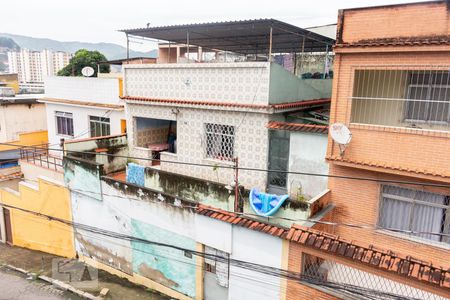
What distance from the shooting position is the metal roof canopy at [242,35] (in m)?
11.9

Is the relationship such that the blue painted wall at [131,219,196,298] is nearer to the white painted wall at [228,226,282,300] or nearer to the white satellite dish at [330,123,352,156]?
the white painted wall at [228,226,282,300]

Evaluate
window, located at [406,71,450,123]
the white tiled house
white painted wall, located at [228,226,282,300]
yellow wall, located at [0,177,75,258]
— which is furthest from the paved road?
→ window, located at [406,71,450,123]

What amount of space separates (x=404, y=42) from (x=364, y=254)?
4868 millimetres

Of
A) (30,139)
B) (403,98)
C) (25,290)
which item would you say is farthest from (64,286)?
(403,98)

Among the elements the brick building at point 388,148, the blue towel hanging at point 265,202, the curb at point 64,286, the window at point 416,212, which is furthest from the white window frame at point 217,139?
the curb at point 64,286

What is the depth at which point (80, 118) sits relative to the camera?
60.2ft

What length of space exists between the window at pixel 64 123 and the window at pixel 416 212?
15931mm

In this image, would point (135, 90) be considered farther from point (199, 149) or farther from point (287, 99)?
point (287, 99)

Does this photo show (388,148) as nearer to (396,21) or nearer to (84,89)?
(396,21)

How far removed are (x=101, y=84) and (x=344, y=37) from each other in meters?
12.0

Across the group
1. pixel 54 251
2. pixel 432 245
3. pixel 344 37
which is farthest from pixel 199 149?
pixel 54 251

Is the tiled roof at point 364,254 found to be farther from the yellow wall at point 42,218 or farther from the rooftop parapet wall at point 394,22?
the yellow wall at point 42,218

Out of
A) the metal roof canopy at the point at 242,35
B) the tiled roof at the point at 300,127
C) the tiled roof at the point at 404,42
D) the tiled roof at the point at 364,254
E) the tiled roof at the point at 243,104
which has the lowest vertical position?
the tiled roof at the point at 364,254

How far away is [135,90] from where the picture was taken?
1466 centimetres
